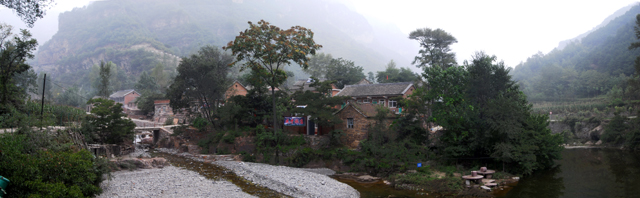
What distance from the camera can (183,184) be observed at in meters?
17.9

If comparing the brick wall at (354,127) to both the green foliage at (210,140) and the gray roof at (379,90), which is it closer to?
the gray roof at (379,90)

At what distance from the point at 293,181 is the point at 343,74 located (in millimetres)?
37691

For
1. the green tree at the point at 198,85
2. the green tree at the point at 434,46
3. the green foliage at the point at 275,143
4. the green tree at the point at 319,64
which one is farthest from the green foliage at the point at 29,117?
the green tree at the point at 319,64

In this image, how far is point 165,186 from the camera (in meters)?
17.2

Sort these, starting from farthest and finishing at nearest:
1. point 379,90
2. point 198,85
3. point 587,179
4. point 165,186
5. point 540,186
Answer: point 379,90, point 198,85, point 587,179, point 540,186, point 165,186

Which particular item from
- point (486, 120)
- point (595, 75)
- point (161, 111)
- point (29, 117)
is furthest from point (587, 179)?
point (595, 75)

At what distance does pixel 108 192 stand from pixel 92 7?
8255 inches

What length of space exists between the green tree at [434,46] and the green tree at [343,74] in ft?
50.6

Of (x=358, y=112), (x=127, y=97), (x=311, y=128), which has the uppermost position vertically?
(x=127, y=97)

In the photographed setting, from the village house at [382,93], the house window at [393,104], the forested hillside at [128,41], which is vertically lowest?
the house window at [393,104]

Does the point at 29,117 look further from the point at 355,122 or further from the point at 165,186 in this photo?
the point at 355,122

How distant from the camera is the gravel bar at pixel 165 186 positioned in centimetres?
1570

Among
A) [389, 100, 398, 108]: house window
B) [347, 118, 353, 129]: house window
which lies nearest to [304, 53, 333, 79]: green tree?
[389, 100, 398, 108]: house window

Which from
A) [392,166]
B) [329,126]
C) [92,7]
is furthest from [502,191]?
[92,7]
